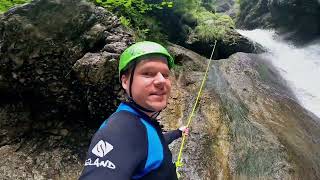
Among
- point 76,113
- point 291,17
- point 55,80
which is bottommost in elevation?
point 291,17

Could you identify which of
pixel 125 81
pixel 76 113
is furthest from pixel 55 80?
pixel 125 81

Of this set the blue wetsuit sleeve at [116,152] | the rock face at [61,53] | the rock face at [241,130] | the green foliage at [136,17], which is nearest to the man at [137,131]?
the blue wetsuit sleeve at [116,152]

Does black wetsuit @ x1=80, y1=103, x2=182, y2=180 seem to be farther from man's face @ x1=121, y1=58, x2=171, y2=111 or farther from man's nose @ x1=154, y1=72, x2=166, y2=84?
man's nose @ x1=154, y1=72, x2=166, y2=84

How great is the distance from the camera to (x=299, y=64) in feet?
54.6

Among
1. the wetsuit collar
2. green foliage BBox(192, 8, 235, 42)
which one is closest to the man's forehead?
the wetsuit collar

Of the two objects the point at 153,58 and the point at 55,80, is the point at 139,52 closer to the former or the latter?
the point at 153,58

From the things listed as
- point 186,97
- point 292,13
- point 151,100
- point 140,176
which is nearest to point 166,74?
point 151,100

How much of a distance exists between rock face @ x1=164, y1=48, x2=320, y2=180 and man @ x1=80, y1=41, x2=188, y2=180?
4158 millimetres

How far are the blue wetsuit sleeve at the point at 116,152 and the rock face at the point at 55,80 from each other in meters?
4.88

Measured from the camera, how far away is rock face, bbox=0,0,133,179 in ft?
23.2

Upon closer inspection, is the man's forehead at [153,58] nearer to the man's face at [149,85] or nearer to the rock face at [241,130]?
the man's face at [149,85]

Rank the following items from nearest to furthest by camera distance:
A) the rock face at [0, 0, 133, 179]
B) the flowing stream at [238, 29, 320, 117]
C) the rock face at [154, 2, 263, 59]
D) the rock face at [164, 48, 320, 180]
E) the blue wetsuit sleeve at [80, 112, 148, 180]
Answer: the blue wetsuit sleeve at [80, 112, 148, 180], the rock face at [164, 48, 320, 180], the rock face at [0, 0, 133, 179], the rock face at [154, 2, 263, 59], the flowing stream at [238, 29, 320, 117]

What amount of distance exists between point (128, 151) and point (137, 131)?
0.62 feet

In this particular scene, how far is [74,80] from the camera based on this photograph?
738 cm
